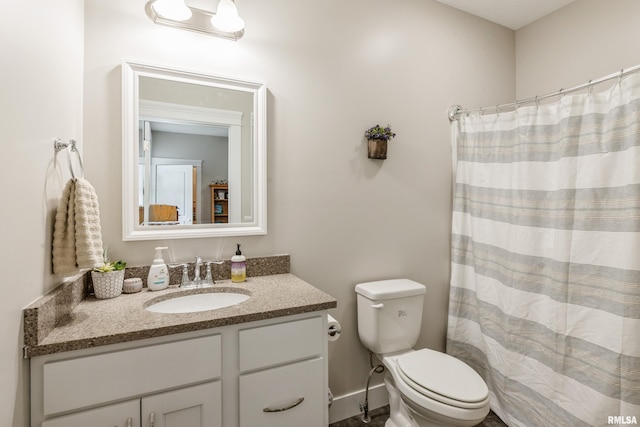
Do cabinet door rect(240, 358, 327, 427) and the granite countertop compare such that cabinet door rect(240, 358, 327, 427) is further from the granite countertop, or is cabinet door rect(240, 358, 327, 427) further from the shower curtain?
the shower curtain

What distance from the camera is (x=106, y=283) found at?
50.8 inches

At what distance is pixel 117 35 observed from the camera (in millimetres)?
1419

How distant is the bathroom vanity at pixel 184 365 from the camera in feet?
3.04

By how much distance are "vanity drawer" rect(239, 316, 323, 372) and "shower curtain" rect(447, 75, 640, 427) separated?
126 centimetres

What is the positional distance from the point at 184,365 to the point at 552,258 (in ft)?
5.85

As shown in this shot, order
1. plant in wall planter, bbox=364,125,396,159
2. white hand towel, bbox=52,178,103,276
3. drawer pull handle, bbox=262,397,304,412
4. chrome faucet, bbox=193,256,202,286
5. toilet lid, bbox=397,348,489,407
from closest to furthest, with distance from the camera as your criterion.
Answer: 1. white hand towel, bbox=52,178,103,276
2. drawer pull handle, bbox=262,397,304,412
3. toilet lid, bbox=397,348,489,407
4. chrome faucet, bbox=193,256,202,286
5. plant in wall planter, bbox=364,125,396,159

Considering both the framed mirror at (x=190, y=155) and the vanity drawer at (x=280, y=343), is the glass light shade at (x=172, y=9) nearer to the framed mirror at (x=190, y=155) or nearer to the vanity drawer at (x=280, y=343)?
the framed mirror at (x=190, y=155)

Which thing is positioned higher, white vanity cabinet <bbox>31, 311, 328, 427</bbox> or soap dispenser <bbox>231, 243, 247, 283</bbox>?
soap dispenser <bbox>231, 243, 247, 283</bbox>

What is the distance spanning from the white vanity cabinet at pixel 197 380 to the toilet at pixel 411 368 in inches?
19.2

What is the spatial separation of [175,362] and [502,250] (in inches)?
70.9

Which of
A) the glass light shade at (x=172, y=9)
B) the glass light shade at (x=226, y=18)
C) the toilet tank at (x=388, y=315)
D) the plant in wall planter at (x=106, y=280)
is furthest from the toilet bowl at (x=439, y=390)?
the glass light shade at (x=172, y=9)

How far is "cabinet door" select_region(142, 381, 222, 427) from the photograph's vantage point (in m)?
1.01

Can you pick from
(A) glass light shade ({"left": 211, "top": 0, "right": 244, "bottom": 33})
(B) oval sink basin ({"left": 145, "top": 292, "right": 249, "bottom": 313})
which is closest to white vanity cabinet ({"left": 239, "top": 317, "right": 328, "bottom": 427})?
(B) oval sink basin ({"left": 145, "top": 292, "right": 249, "bottom": 313})

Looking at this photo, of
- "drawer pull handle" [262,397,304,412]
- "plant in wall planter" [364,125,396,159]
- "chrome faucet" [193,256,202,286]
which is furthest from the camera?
"plant in wall planter" [364,125,396,159]
